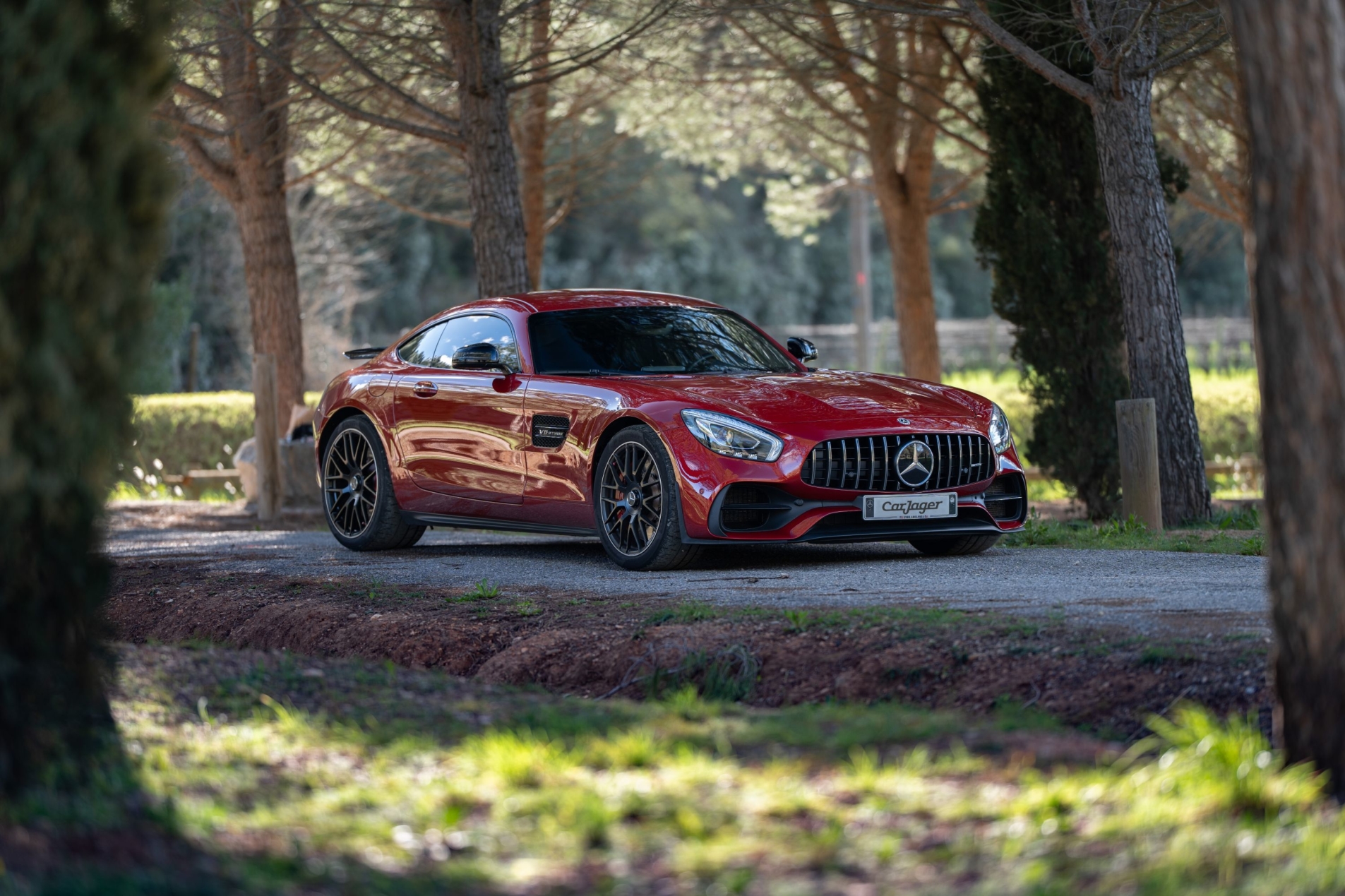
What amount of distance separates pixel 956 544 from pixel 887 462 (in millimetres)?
1261

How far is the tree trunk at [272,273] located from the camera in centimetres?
1702

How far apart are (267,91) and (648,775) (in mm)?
13898

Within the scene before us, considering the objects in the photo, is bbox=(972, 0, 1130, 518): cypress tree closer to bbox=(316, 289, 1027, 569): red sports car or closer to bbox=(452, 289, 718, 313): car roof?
bbox=(316, 289, 1027, 569): red sports car

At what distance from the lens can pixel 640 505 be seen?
856 cm

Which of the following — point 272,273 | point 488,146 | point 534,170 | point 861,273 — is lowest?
point 272,273

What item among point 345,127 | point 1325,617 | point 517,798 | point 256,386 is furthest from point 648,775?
point 345,127

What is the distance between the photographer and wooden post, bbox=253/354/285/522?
14.7m

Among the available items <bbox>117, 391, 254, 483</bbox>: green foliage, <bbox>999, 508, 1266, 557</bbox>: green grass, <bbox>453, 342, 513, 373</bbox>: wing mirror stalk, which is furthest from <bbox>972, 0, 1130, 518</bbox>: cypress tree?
<bbox>117, 391, 254, 483</bbox>: green foliage

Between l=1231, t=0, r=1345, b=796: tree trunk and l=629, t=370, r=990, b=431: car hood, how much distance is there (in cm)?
437

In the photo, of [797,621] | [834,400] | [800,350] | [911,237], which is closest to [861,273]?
[911,237]

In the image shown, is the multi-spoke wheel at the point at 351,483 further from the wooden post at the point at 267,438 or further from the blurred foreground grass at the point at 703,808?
the blurred foreground grass at the point at 703,808

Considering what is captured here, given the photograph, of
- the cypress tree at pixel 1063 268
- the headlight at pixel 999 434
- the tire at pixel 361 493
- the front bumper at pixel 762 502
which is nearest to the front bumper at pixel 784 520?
the front bumper at pixel 762 502

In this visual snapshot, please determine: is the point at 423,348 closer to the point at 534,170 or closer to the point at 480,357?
the point at 480,357

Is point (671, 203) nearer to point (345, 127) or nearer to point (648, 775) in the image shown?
point (345, 127)
